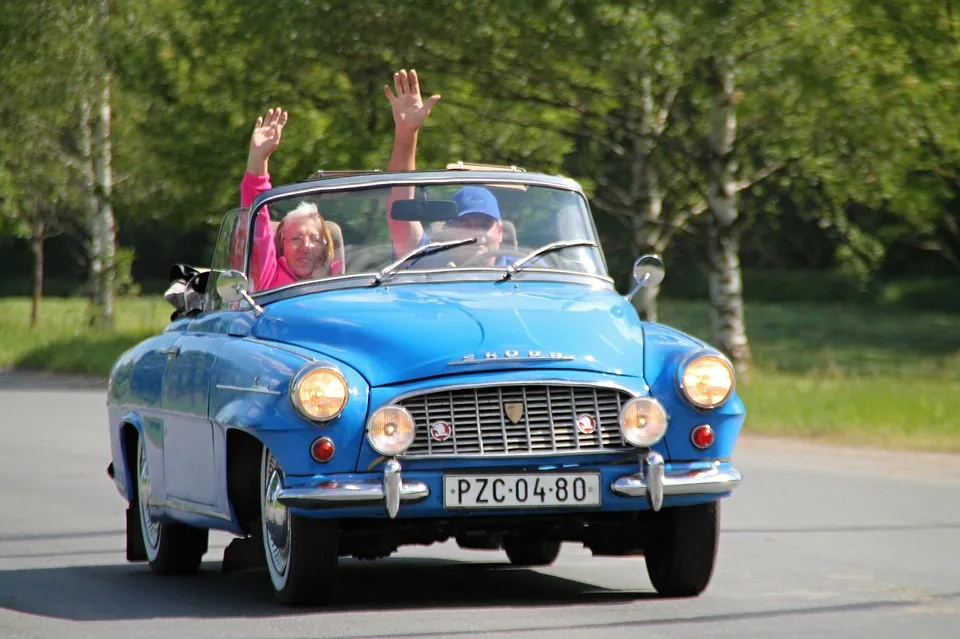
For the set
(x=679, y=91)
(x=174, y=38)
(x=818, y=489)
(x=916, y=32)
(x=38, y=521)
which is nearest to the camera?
(x=38, y=521)

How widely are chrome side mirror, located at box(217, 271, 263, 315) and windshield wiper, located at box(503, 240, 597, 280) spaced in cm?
105

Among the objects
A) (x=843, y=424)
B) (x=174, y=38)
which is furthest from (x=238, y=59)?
(x=843, y=424)

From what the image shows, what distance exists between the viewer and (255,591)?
7418 millimetres

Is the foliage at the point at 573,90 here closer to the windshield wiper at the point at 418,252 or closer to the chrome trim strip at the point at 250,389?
the windshield wiper at the point at 418,252

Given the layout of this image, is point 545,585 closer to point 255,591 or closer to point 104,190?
point 255,591

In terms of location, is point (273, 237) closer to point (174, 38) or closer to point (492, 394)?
point (492, 394)

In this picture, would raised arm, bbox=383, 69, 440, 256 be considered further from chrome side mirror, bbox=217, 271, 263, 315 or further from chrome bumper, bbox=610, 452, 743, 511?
chrome bumper, bbox=610, 452, 743, 511

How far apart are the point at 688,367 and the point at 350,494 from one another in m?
1.35

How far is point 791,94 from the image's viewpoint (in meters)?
24.1

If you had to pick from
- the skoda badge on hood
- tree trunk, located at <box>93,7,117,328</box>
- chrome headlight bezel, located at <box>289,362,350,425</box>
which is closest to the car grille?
the skoda badge on hood

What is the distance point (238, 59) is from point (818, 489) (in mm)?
18049

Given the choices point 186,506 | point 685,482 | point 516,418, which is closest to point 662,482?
point 685,482

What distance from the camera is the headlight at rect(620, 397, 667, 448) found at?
258 inches

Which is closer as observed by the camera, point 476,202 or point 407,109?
point 476,202
